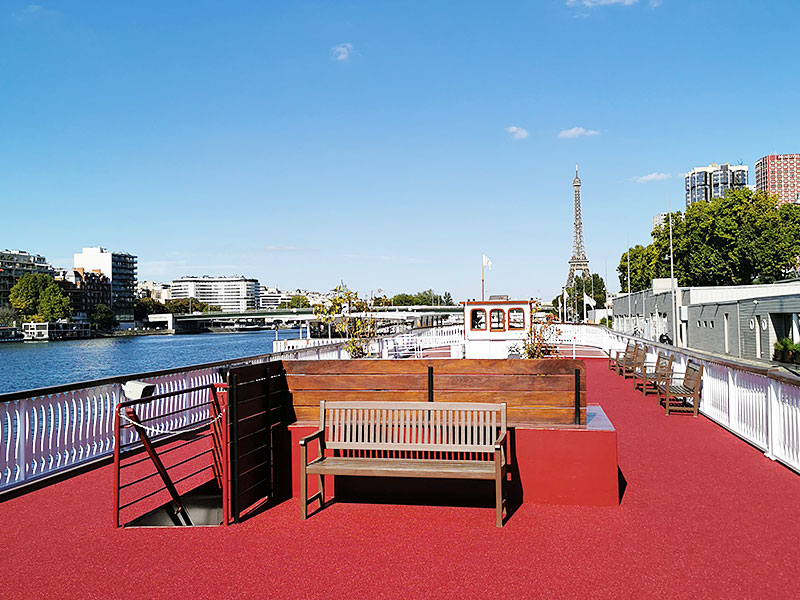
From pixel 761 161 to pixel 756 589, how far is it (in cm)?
19328

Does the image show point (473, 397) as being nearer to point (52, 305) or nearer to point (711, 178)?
point (711, 178)

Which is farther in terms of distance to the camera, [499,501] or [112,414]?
[112,414]

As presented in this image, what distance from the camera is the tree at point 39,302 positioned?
11512 cm

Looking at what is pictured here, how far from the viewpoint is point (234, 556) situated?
15.2 feet

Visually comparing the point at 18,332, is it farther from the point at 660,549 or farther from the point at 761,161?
the point at 761,161

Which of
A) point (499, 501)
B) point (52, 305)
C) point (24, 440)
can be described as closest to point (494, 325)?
point (24, 440)

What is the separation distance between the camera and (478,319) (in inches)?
843

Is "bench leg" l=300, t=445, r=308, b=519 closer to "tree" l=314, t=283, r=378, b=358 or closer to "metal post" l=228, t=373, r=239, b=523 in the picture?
"metal post" l=228, t=373, r=239, b=523

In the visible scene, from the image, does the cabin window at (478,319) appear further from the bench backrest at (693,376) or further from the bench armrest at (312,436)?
the bench armrest at (312,436)

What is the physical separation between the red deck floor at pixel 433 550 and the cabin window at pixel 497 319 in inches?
576

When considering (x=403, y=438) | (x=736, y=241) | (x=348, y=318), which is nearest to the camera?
(x=403, y=438)

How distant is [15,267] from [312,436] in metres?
184

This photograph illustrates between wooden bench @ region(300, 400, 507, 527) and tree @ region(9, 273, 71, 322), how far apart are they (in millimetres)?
122989

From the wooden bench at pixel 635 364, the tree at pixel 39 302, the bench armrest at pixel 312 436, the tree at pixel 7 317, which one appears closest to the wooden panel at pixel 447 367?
the bench armrest at pixel 312 436
